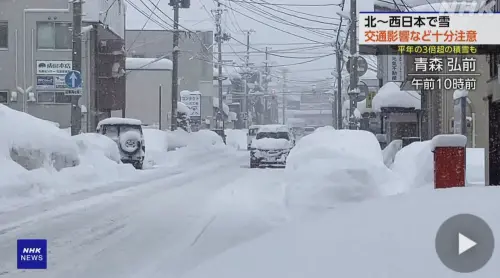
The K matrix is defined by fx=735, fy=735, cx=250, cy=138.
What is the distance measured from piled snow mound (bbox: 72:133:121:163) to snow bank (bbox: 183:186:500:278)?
56.2 ft

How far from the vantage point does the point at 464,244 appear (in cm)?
500

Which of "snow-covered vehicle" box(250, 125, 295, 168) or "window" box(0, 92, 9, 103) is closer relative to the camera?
"snow-covered vehicle" box(250, 125, 295, 168)

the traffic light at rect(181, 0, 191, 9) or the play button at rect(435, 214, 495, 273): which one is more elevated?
the traffic light at rect(181, 0, 191, 9)

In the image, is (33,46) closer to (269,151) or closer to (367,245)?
(269,151)

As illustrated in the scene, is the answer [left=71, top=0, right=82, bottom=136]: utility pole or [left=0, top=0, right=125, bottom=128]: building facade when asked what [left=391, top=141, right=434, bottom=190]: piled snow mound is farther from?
[left=0, top=0, right=125, bottom=128]: building facade

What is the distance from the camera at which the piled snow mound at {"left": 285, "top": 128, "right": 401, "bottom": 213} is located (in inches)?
523

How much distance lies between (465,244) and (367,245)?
1021 millimetres

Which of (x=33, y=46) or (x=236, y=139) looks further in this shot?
(x=236, y=139)

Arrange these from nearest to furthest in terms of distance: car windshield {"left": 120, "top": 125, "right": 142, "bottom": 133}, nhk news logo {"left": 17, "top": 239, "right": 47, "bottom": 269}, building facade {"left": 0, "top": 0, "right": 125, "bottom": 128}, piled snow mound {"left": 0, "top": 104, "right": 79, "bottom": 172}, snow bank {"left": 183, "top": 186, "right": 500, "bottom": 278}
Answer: snow bank {"left": 183, "top": 186, "right": 500, "bottom": 278} → nhk news logo {"left": 17, "top": 239, "right": 47, "bottom": 269} → piled snow mound {"left": 0, "top": 104, "right": 79, "bottom": 172} → car windshield {"left": 120, "top": 125, "right": 142, "bottom": 133} → building facade {"left": 0, "top": 0, "right": 125, "bottom": 128}

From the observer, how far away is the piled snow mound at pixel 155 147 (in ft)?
111

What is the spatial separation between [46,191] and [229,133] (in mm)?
60618

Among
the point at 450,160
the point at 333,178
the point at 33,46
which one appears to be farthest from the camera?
the point at 33,46

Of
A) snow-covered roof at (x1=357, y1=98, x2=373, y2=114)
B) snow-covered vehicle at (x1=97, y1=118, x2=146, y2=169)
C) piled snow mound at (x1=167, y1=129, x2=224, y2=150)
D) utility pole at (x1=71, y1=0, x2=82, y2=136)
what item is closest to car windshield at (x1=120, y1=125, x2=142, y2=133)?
snow-covered vehicle at (x1=97, y1=118, x2=146, y2=169)

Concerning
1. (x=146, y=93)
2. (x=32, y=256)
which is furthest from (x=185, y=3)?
(x=146, y=93)
